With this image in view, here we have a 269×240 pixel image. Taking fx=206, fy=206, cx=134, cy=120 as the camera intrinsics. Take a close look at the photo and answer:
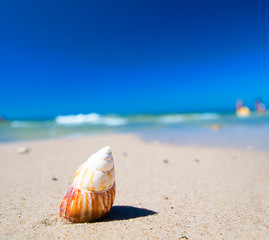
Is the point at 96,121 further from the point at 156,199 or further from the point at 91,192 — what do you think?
the point at 91,192

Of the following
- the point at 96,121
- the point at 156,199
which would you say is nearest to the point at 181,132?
the point at 156,199

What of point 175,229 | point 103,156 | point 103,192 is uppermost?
point 103,156

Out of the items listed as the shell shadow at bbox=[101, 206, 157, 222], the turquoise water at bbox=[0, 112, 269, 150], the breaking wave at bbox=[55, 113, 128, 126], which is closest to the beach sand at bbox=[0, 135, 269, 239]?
the shell shadow at bbox=[101, 206, 157, 222]

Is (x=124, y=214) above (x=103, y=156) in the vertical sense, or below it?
below

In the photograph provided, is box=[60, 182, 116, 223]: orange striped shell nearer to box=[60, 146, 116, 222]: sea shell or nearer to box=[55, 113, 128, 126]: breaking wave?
box=[60, 146, 116, 222]: sea shell

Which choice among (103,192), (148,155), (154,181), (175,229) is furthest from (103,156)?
(148,155)

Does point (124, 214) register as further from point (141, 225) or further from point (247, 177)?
point (247, 177)

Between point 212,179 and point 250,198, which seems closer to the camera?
point 250,198
